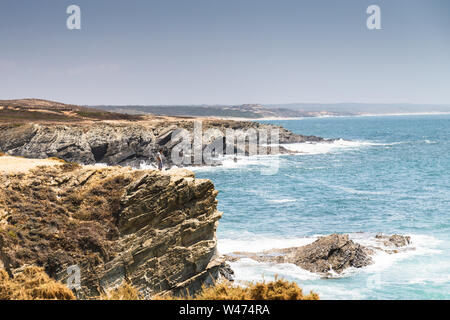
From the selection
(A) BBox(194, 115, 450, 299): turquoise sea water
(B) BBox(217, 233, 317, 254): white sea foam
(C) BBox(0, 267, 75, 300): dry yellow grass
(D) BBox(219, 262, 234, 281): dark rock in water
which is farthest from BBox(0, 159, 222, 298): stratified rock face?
(B) BBox(217, 233, 317, 254): white sea foam

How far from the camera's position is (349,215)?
3172 cm

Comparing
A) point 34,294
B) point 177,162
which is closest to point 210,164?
point 177,162

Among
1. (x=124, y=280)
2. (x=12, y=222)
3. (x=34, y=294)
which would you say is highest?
(x=12, y=222)

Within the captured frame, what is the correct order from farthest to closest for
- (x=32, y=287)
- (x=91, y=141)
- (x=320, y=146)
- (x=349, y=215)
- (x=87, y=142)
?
1. (x=320, y=146)
2. (x=91, y=141)
3. (x=87, y=142)
4. (x=349, y=215)
5. (x=32, y=287)

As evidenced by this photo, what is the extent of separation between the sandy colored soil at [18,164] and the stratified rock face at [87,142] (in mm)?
43908

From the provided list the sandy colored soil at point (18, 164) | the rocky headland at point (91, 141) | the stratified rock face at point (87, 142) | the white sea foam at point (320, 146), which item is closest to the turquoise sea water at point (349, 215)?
the sandy colored soil at point (18, 164)

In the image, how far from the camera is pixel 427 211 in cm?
3167

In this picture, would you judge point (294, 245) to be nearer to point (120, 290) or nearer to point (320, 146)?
point (120, 290)

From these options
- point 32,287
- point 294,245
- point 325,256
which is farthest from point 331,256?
point 32,287

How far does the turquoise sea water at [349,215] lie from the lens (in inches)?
762

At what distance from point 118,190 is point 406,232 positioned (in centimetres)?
1985

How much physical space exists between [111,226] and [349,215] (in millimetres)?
22278

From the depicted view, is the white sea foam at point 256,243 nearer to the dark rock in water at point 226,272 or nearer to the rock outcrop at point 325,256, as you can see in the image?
the rock outcrop at point 325,256

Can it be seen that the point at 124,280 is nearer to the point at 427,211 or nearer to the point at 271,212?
the point at 271,212
